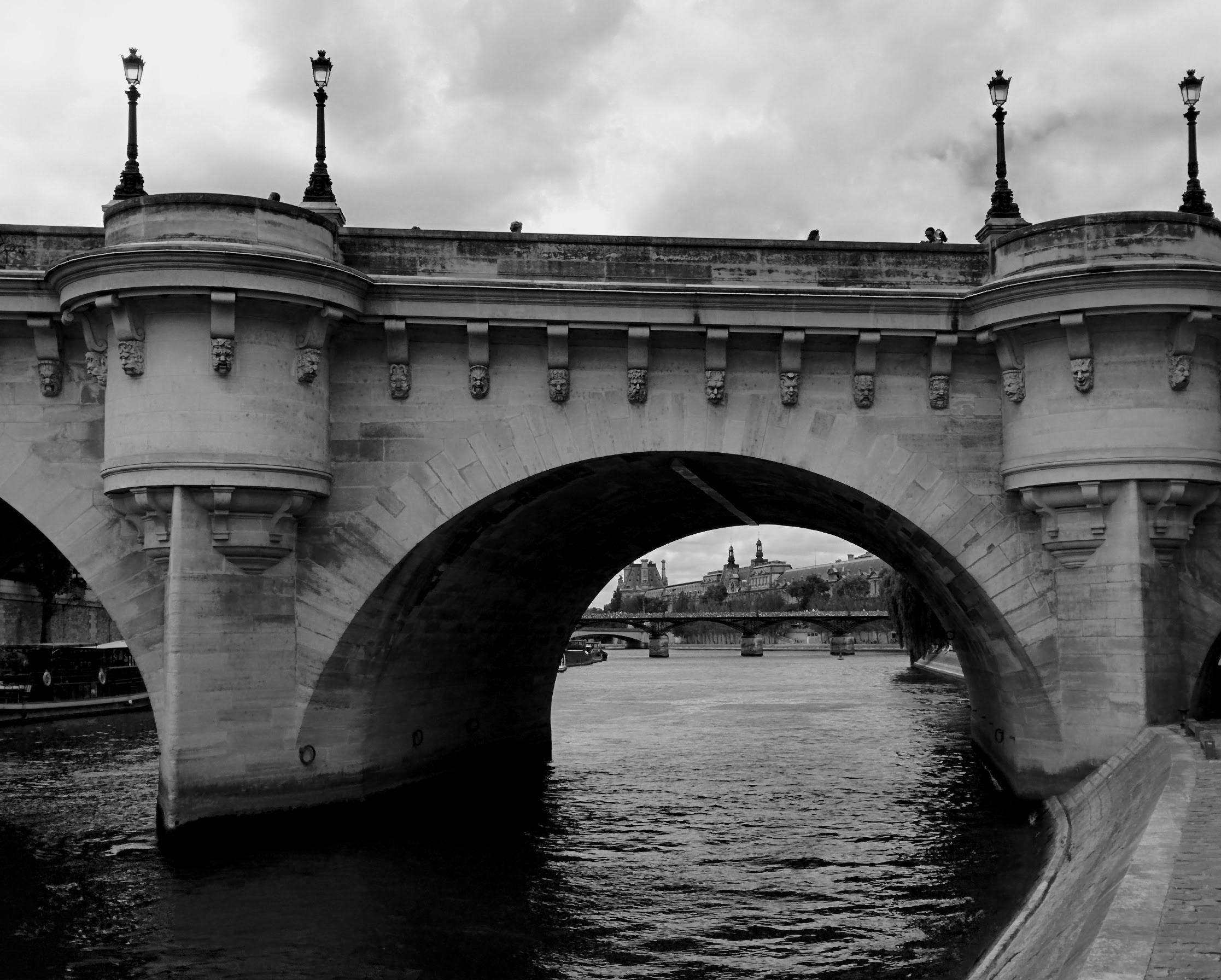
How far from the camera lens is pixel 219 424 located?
55.6 feet

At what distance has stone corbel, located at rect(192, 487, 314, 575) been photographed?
17000 mm

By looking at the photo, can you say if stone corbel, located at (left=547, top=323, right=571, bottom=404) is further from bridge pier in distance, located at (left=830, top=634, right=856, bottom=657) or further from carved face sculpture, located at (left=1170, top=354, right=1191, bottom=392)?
bridge pier in distance, located at (left=830, top=634, right=856, bottom=657)

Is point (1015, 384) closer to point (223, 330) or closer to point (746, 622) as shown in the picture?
point (223, 330)

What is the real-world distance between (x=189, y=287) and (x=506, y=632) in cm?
1187

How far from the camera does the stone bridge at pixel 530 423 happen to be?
1692cm

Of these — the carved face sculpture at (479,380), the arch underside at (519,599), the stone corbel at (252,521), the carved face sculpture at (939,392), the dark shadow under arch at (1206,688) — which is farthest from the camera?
the arch underside at (519,599)

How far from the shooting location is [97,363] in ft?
58.5

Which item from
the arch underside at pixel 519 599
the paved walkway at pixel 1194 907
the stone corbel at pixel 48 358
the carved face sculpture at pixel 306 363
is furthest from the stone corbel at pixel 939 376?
the stone corbel at pixel 48 358

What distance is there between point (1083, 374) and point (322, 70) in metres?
12.5

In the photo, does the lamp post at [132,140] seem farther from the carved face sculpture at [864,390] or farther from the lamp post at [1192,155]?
the lamp post at [1192,155]

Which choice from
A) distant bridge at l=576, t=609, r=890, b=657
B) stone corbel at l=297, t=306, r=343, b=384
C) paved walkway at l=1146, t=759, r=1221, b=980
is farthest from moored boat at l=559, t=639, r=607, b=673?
paved walkway at l=1146, t=759, r=1221, b=980

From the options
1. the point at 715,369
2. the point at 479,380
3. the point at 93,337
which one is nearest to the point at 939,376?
the point at 715,369

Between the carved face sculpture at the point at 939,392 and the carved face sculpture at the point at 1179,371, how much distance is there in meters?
3.13

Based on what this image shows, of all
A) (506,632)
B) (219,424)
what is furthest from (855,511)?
(219,424)
